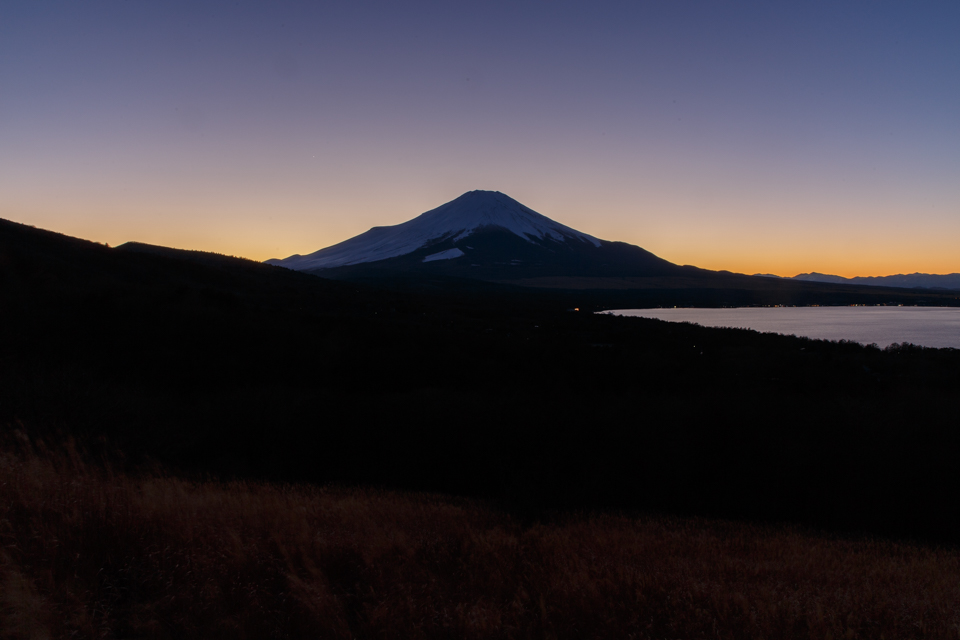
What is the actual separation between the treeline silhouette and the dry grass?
3.32 meters

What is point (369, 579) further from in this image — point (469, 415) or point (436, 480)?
point (469, 415)

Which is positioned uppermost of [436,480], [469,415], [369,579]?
[369,579]

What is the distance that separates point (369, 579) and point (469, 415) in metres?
8.67

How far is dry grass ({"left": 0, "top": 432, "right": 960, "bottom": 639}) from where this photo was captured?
3.88 m

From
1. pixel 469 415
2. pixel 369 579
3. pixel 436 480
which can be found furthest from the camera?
pixel 469 415

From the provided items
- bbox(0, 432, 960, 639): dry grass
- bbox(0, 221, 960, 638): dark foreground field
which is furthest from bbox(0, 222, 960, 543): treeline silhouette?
bbox(0, 432, 960, 639): dry grass

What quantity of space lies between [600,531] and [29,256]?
27.1 meters

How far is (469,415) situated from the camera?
13320mm

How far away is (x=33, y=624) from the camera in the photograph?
3.38 meters

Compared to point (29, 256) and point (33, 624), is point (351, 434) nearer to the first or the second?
point (33, 624)

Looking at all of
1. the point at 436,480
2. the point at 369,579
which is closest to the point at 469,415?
the point at 436,480

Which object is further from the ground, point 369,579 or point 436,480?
point 369,579

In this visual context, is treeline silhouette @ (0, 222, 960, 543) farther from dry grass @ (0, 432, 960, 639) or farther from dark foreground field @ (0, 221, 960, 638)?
dry grass @ (0, 432, 960, 639)

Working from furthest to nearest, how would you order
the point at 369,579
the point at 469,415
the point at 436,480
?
the point at 469,415 < the point at 436,480 < the point at 369,579
